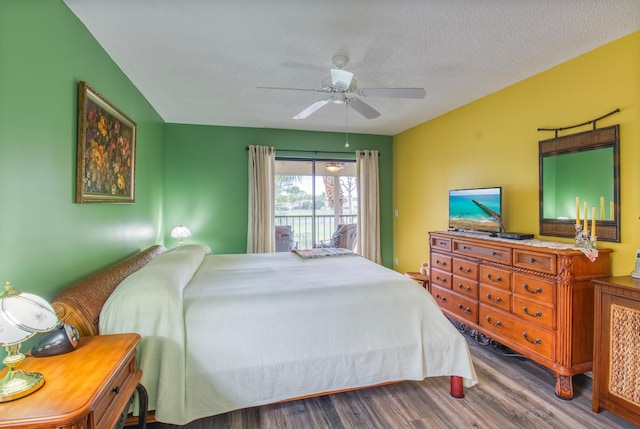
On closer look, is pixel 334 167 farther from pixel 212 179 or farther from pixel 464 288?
pixel 464 288

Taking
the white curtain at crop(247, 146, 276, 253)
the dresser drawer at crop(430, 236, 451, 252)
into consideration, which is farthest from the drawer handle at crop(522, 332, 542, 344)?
the white curtain at crop(247, 146, 276, 253)

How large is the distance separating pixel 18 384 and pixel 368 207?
4.66 metres

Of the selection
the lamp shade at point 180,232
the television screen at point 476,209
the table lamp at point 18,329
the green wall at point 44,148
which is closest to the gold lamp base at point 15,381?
the table lamp at point 18,329

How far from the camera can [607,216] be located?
2.38 m

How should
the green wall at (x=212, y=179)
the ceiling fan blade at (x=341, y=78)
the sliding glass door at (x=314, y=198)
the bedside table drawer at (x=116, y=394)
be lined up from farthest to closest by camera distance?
the sliding glass door at (x=314, y=198)
the green wall at (x=212, y=179)
the ceiling fan blade at (x=341, y=78)
the bedside table drawer at (x=116, y=394)

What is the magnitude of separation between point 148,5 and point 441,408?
315cm

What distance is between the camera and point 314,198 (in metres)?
5.37

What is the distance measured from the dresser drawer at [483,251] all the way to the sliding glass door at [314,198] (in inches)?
93.8

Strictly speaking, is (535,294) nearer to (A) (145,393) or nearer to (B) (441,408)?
(B) (441,408)

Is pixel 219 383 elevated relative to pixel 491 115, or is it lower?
lower

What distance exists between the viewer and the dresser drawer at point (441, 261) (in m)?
3.45

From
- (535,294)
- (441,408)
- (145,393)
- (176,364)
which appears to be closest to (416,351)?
(441,408)

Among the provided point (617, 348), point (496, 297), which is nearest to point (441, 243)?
→ point (496, 297)

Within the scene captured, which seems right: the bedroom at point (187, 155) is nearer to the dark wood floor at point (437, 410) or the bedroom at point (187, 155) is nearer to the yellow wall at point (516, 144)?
the yellow wall at point (516, 144)
